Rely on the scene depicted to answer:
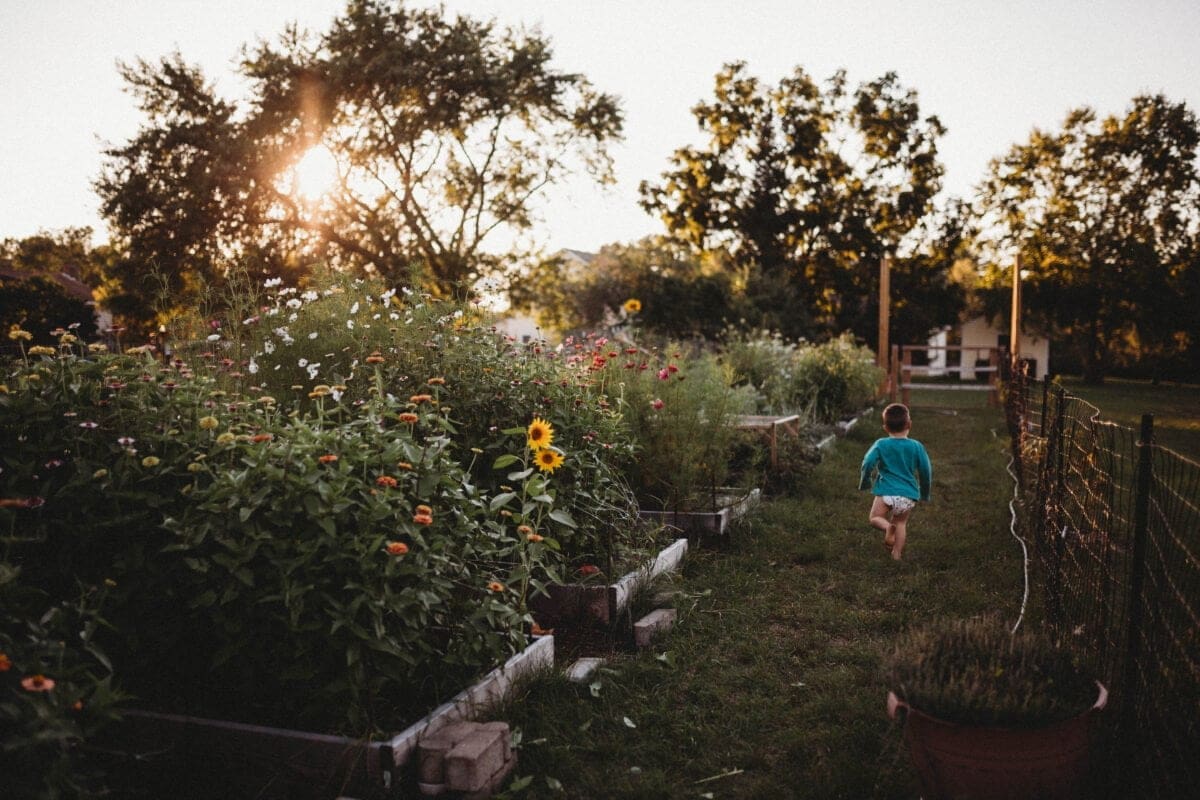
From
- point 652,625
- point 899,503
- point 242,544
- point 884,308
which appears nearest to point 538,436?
point 652,625

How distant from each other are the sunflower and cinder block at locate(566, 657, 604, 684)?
35.3 inches

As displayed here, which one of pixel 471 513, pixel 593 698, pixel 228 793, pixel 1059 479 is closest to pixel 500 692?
pixel 593 698

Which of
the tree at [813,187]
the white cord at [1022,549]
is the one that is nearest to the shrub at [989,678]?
the white cord at [1022,549]

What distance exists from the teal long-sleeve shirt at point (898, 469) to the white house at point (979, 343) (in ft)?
133

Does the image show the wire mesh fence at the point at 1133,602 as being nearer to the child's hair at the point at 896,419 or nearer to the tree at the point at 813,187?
the child's hair at the point at 896,419

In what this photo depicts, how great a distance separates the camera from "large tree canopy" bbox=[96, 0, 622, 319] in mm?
20422

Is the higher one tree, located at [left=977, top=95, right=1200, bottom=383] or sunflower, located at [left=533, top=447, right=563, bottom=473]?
tree, located at [left=977, top=95, right=1200, bottom=383]

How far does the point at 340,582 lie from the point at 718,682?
1880 millimetres

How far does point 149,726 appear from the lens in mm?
2707

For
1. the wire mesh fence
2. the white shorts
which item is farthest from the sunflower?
the white shorts

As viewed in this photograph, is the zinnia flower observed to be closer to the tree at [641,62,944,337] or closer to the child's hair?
the child's hair

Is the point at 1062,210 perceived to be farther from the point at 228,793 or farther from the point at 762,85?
the point at 228,793

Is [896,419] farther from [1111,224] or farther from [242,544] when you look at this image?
[1111,224]

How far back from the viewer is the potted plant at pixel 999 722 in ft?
7.41
